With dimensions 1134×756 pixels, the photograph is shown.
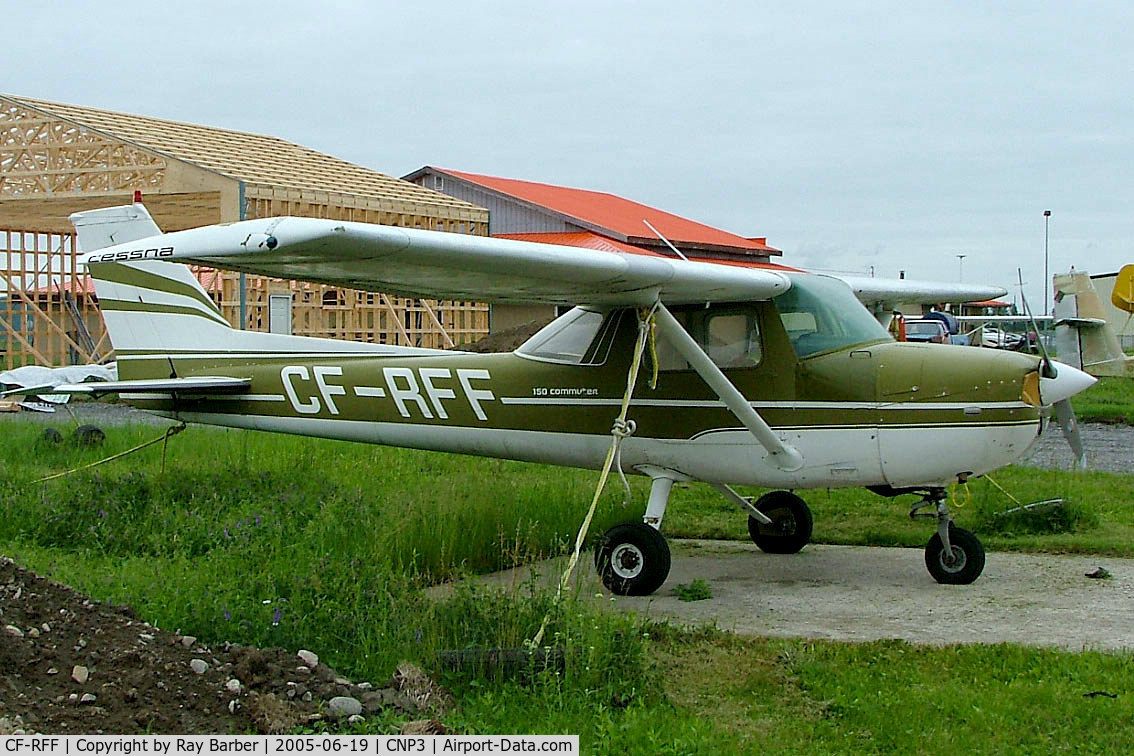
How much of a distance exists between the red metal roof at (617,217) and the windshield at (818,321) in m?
26.8

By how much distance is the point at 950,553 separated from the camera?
8.41 meters

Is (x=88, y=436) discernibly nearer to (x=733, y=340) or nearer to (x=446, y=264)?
(x=733, y=340)

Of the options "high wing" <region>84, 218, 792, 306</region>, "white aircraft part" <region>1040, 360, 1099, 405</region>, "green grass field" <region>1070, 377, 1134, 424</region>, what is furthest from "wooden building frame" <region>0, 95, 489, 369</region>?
"white aircraft part" <region>1040, 360, 1099, 405</region>

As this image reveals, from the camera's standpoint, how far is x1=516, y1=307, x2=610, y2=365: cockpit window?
8867 millimetres

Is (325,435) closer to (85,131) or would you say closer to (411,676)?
(411,676)

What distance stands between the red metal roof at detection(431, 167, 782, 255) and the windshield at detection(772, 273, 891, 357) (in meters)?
26.8

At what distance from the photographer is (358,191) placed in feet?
85.8

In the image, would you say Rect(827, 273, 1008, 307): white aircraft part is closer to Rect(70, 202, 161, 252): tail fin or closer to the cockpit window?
the cockpit window

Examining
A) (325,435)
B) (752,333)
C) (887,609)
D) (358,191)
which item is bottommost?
(887,609)

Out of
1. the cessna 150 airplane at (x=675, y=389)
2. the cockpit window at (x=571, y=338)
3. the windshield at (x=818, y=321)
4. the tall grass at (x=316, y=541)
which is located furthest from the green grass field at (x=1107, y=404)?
the cockpit window at (x=571, y=338)

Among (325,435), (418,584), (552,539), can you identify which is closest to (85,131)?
(325,435)

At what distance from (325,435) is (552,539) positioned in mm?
2086

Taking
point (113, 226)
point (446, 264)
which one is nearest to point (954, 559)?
point (446, 264)

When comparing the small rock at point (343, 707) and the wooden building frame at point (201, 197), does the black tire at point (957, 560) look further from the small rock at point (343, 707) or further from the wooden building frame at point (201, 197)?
the wooden building frame at point (201, 197)
